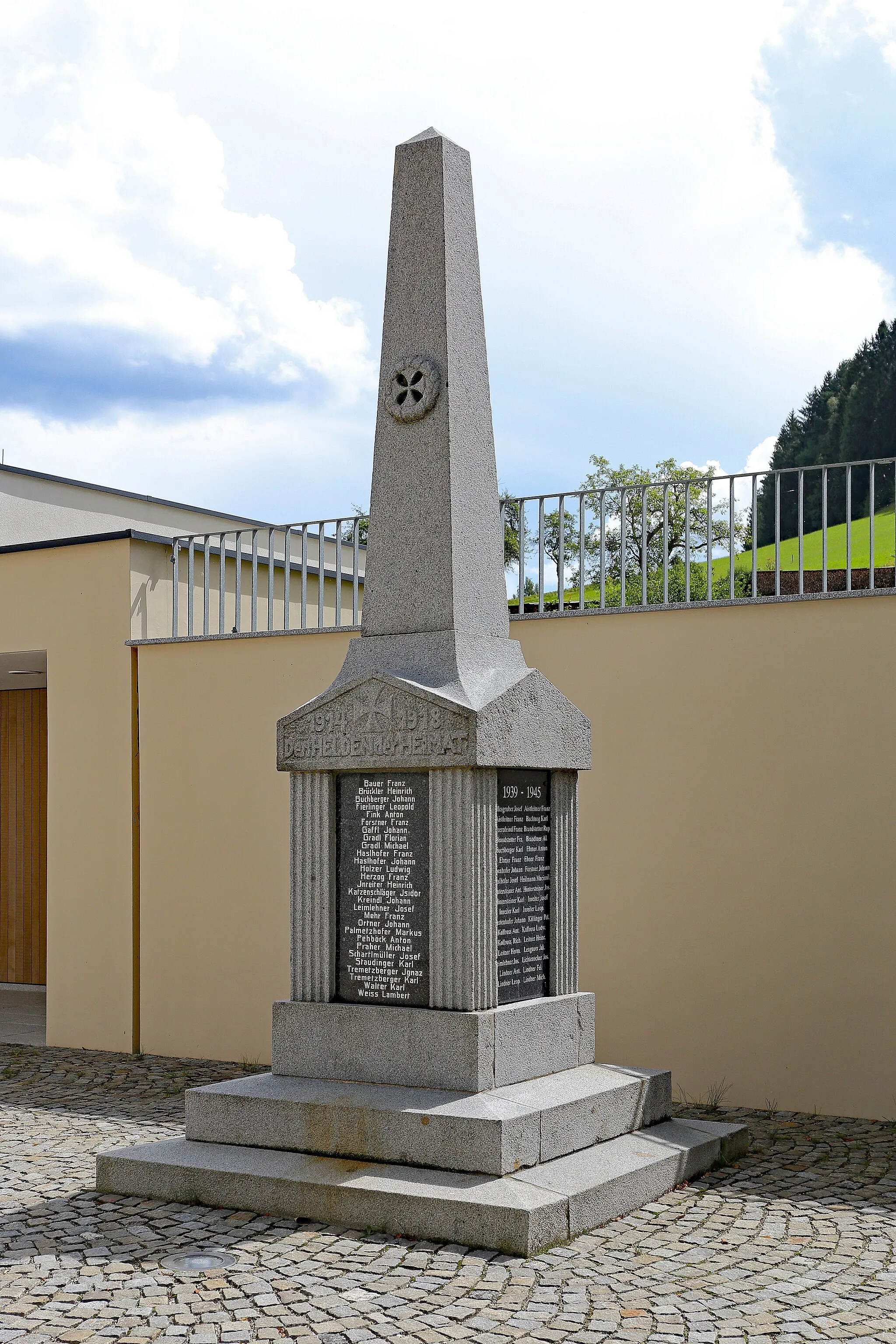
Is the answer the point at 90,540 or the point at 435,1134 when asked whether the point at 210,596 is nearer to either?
the point at 90,540

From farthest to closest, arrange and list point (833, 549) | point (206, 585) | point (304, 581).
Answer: point (833, 549) < point (206, 585) < point (304, 581)

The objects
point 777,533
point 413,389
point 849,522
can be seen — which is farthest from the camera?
point 777,533

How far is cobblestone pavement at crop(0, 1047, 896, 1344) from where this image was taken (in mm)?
4418

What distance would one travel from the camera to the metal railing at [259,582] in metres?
10.1

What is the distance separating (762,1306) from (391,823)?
2497 mm

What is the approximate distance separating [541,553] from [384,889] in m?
3.05

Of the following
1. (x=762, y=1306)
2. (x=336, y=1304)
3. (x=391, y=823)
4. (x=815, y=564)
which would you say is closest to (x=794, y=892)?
(x=391, y=823)

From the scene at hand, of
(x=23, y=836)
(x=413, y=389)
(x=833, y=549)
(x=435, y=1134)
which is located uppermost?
(x=833, y=549)

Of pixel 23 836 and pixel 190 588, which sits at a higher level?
pixel 190 588

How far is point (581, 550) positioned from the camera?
28.5ft

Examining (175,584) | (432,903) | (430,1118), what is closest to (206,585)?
(175,584)

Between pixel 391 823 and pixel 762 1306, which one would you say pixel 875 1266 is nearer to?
pixel 762 1306

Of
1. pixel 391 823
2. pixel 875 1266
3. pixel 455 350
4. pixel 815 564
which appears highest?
pixel 815 564

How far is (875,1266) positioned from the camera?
5.02 meters
